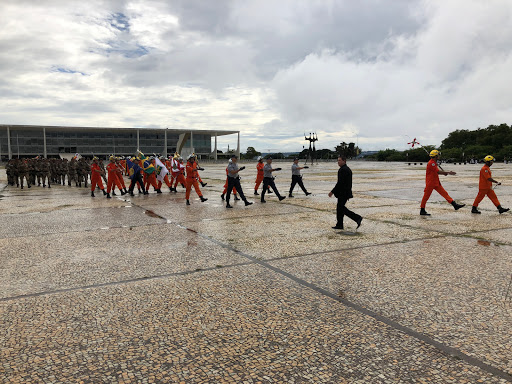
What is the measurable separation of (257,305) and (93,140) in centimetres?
10370

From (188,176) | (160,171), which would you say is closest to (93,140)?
(160,171)

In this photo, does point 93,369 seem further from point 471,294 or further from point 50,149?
point 50,149

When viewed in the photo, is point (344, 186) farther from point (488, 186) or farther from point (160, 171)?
point (160, 171)

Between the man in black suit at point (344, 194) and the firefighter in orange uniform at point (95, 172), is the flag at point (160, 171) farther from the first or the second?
the man in black suit at point (344, 194)

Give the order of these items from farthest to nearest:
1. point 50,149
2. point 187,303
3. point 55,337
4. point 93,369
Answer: point 50,149, point 187,303, point 55,337, point 93,369

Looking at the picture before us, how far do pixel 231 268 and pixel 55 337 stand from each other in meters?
2.41

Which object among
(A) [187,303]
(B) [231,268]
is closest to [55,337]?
(A) [187,303]

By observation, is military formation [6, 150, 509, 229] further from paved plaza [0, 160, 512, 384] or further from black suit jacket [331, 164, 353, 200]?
paved plaza [0, 160, 512, 384]

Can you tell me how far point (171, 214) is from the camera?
10.4 metres

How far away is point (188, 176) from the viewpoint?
1213cm

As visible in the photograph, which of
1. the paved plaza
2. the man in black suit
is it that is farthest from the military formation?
the paved plaza

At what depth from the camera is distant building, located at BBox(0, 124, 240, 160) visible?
92550 mm

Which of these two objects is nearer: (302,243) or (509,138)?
(302,243)

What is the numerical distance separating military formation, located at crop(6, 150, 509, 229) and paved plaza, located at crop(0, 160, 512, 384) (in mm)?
1499
